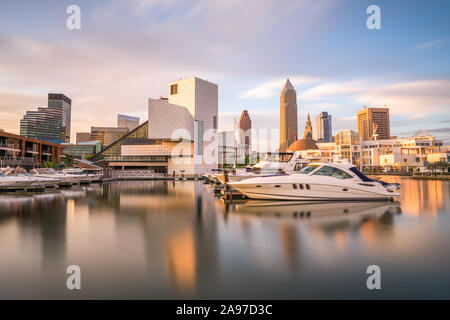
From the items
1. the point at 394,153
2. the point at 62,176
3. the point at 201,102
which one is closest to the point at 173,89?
the point at 201,102

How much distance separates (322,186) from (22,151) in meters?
60.6

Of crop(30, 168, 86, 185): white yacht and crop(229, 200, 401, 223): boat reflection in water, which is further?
crop(30, 168, 86, 185): white yacht

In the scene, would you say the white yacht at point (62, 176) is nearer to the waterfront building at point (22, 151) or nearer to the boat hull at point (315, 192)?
the waterfront building at point (22, 151)

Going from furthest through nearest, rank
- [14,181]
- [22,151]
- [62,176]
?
[22,151] → [62,176] → [14,181]

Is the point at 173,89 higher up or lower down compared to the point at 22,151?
higher up

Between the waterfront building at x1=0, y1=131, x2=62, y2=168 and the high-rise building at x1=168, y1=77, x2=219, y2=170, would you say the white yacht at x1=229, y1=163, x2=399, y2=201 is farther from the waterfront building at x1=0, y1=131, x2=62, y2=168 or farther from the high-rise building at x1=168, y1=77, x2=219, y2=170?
the high-rise building at x1=168, y1=77, x2=219, y2=170

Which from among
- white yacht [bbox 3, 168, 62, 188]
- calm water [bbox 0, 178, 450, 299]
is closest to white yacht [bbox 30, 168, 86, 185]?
white yacht [bbox 3, 168, 62, 188]

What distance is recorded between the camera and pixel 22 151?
5519 centimetres

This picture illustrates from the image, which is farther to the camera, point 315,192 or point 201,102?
point 201,102

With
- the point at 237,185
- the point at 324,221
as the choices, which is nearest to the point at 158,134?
the point at 237,185

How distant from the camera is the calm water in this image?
475 centimetres

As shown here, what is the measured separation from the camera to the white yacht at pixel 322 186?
55.4ft

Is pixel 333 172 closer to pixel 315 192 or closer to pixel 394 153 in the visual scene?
pixel 315 192
